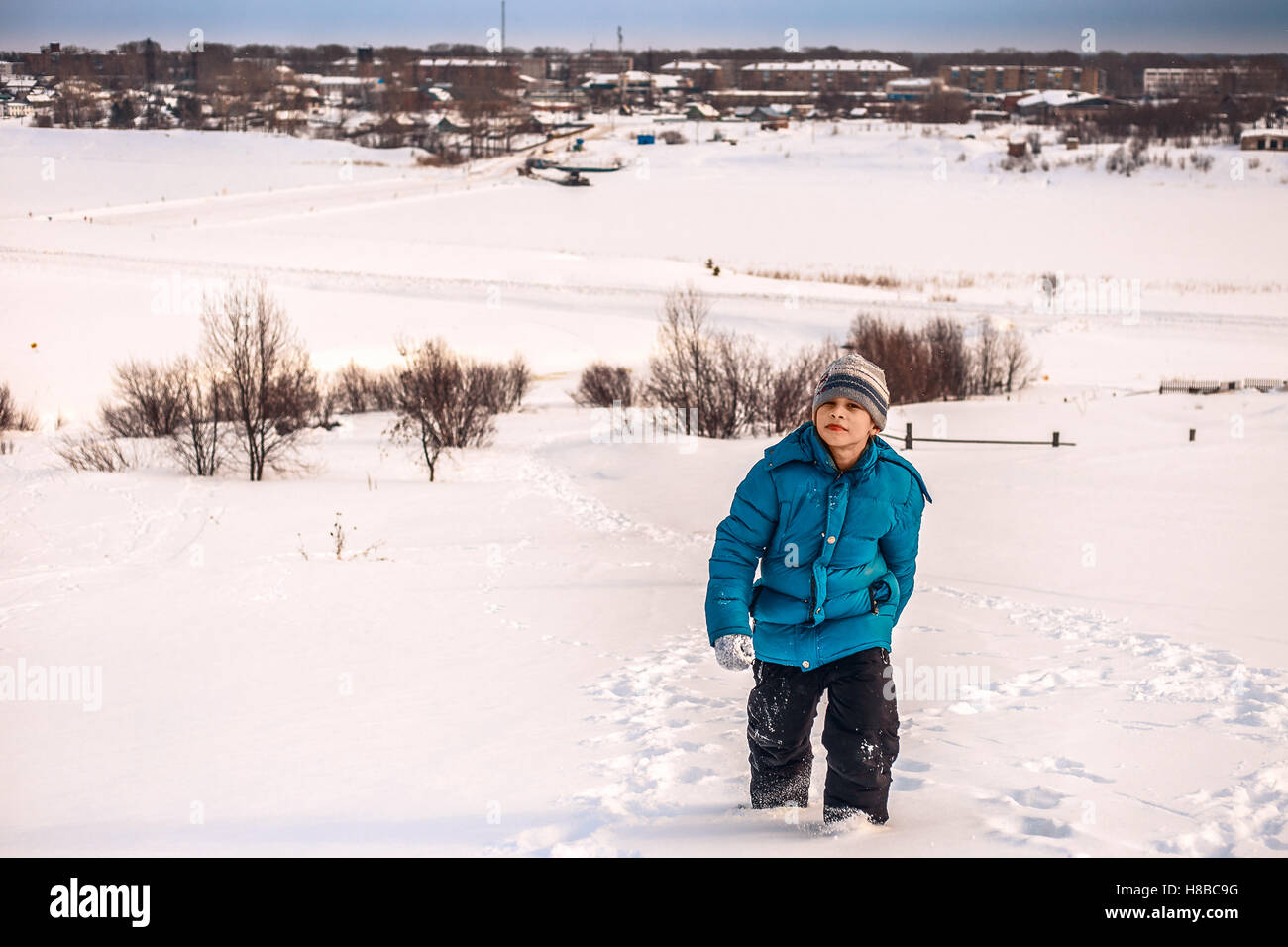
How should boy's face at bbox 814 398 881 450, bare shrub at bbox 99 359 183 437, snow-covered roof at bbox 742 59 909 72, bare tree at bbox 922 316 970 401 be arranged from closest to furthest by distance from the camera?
boy's face at bbox 814 398 881 450
bare shrub at bbox 99 359 183 437
bare tree at bbox 922 316 970 401
snow-covered roof at bbox 742 59 909 72

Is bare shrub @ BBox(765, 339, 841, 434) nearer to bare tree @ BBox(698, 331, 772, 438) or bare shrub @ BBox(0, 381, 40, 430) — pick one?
bare tree @ BBox(698, 331, 772, 438)

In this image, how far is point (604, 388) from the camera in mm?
35562

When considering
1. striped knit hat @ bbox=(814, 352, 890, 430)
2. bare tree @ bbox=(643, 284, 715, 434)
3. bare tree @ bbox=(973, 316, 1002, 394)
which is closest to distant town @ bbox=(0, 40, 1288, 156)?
bare tree @ bbox=(643, 284, 715, 434)

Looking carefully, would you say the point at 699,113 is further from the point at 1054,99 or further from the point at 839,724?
the point at 839,724

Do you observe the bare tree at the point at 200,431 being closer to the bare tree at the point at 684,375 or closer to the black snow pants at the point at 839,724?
the bare tree at the point at 684,375

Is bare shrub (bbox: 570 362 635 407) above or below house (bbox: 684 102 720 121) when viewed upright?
below

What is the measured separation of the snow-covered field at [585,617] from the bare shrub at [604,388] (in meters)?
1.13

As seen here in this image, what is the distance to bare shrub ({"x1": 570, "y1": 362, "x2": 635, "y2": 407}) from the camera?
35.1 m

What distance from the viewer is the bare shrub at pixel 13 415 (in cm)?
3012

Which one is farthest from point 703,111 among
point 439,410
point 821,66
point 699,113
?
point 439,410

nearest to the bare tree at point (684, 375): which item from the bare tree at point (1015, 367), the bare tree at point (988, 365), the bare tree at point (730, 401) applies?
the bare tree at point (730, 401)

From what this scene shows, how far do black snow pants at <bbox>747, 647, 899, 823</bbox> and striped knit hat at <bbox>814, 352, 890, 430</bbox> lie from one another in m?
0.89

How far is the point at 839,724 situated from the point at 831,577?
1.92ft
